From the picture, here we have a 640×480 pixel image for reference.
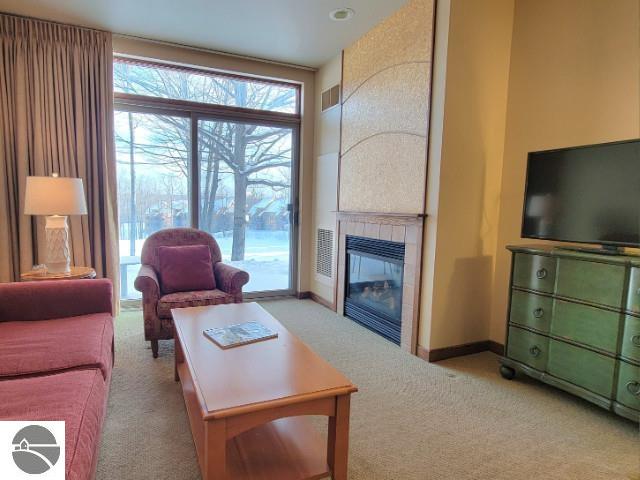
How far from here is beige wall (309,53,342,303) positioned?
4055mm

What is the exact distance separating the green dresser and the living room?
0.5 inches

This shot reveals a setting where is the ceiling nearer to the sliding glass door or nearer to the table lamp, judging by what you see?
the sliding glass door

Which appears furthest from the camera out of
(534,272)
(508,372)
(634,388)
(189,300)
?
(189,300)

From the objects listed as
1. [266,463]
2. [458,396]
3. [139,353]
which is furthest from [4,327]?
[458,396]

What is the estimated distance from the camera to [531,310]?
239 cm

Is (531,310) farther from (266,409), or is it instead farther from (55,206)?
(55,206)

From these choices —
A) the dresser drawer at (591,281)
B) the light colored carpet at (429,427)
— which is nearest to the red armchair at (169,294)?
the light colored carpet at (429,427)

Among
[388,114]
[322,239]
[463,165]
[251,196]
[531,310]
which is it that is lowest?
[531,310]

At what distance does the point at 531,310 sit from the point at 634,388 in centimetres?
63

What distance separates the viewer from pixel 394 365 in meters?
2.73

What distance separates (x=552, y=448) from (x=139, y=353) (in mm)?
2667

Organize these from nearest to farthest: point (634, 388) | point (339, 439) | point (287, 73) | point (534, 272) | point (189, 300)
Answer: point (339, 439) → point (634, 388) → point (534, 272) → point (189, 300) → point (287, 73)

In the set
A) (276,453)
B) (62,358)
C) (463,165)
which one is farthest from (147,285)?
(463,165)

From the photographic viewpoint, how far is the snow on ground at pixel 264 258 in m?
4.41
